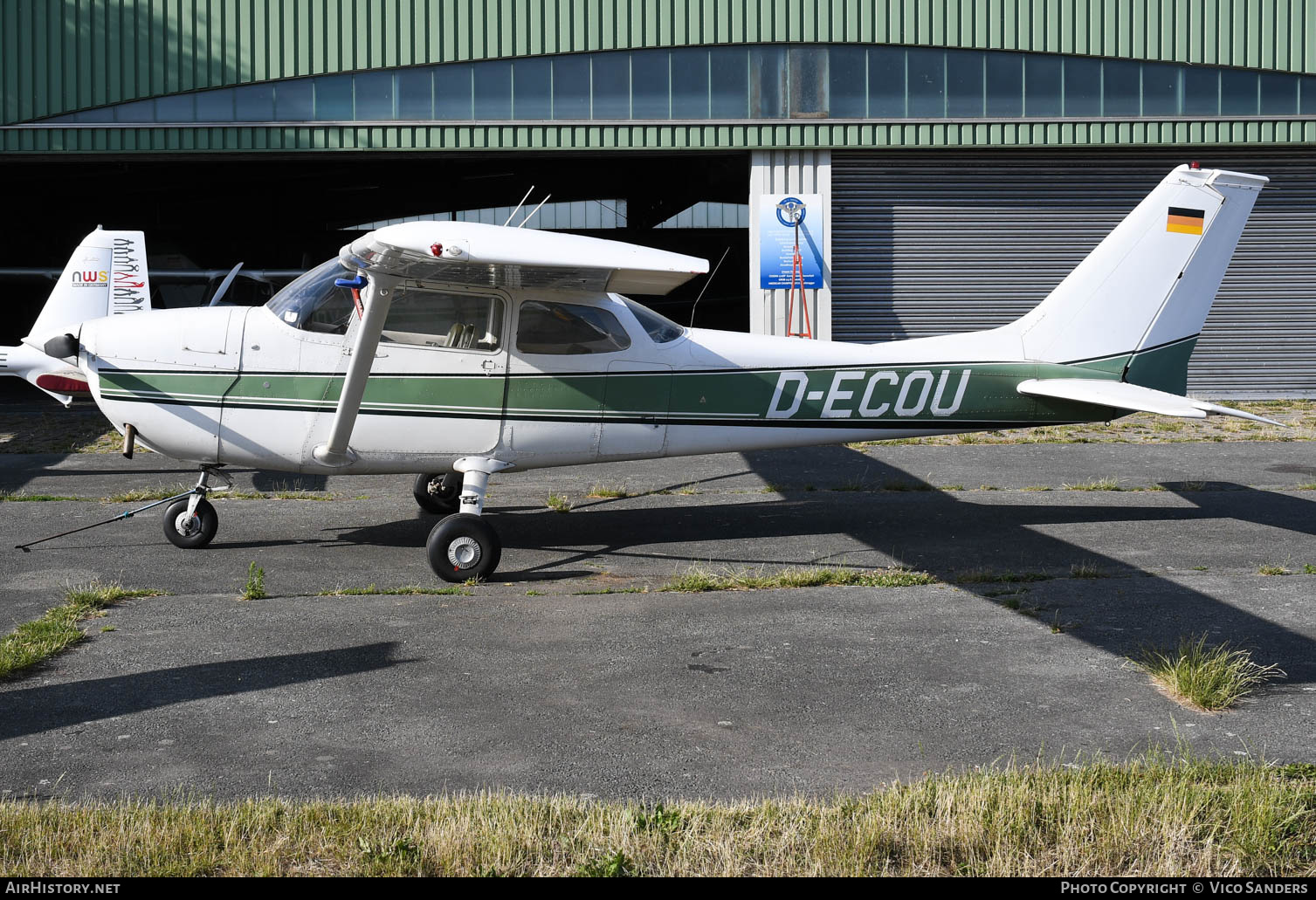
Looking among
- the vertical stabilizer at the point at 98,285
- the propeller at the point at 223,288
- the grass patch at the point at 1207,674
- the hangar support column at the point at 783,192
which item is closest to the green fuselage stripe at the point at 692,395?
the grass patch at the point at 1207,674

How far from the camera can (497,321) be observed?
780 centimetres

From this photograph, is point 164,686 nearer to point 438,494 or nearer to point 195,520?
point 195,520

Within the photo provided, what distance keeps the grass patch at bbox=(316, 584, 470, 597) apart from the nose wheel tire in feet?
5.56

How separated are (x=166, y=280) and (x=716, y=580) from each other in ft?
69.7

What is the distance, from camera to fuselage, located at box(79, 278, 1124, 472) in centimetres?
761

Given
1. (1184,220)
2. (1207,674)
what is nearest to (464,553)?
(1207,674)

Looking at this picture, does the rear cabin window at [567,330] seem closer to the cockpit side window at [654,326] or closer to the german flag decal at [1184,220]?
the cockpit side window at [654,326]

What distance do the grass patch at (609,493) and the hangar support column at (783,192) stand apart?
7660mm

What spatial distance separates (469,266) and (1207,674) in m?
4.74

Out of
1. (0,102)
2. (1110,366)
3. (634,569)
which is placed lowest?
(634,569)

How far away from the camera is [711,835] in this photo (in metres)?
3.43

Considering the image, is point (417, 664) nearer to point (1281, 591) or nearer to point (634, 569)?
point (634, 569)
